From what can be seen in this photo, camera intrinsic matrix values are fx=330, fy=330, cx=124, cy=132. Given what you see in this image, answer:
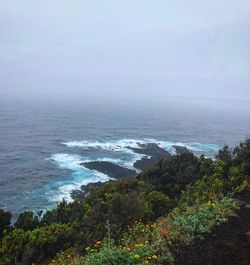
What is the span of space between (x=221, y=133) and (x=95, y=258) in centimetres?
10420

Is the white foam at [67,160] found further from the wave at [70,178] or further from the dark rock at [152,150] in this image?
the dark rock at [152,150]

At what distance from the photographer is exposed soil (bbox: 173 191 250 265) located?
759 cm

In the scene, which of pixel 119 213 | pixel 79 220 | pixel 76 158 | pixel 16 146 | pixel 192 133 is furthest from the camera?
pixel 192 133

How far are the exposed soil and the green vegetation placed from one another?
265 mm

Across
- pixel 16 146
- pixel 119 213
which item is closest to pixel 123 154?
pixel 16 146

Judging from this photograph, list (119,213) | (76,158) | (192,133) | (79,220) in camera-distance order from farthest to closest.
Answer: (192,133) → (76,158) → (79,220) → (119,213)

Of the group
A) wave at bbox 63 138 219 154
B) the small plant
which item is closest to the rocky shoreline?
wave at bbox 63 138 219 154

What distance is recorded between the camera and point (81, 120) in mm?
114688

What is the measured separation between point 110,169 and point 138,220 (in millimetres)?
38038

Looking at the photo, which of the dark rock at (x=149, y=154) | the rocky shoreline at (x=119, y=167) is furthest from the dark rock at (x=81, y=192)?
the dark rock at (x=149, y=154)

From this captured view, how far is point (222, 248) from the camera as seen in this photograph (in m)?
8.25

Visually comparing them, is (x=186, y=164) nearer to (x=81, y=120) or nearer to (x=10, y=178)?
(x=10, y=178)

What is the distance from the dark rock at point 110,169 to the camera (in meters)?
51.5

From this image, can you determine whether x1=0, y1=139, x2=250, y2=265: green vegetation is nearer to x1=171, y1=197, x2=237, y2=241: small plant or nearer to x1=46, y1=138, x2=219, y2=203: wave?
x1=171, y1=197, x2=237, y2=241: small plant
